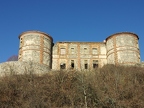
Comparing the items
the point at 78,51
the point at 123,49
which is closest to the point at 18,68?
Result: the point at 78,51

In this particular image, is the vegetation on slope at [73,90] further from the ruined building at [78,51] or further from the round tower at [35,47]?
the round tower at [35,47]

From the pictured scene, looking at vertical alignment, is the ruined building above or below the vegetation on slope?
above

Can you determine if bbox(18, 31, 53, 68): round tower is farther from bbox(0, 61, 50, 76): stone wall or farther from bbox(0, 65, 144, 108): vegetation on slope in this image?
bbox(0, 65, 144, 108): vegetation on slope

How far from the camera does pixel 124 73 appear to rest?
2845 centimetres

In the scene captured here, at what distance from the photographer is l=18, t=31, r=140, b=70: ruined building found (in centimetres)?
3747

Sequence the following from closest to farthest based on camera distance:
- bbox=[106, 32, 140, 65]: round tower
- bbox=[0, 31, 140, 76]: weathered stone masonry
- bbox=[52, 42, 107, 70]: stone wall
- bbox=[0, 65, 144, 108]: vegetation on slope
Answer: bbox=[0, 65, 144, 108]: vegetation on slope < bbox=[0, 31, 140, 76]: weathered stone masonry < bbox=[106, 32, 140, 65]: round tower < bbox=[52, 42, 107, 70]: stone wall

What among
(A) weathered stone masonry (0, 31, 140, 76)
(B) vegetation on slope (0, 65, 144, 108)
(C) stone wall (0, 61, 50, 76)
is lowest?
(B) vegetation on slope (0, 65, 144, 108)

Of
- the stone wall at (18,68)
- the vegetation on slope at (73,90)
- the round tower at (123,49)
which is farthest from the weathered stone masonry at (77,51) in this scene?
the vegetation on slope at (73,90)

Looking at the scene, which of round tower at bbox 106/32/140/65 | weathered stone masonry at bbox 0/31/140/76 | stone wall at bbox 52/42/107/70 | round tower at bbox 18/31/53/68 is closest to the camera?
round tower at bbox 18/31/53/68

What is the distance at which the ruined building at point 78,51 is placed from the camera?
3747 centimetres

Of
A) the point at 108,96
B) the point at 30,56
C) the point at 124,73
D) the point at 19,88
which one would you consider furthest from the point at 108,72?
the point at 30,56

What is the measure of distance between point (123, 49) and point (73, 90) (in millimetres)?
15984

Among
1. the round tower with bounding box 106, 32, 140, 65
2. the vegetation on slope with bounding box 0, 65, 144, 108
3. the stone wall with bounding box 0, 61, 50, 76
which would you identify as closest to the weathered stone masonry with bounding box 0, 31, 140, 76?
the round tower with bounding box 106, 32, 140, 65

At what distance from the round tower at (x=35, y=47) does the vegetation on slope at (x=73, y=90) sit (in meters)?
9.23
